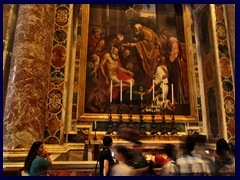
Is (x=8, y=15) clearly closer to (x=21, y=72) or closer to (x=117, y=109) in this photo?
(x=21, y=72)

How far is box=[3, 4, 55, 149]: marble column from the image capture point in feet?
14.3

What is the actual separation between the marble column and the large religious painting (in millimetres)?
1258

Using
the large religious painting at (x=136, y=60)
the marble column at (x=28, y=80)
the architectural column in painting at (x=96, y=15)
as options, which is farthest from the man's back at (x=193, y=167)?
the architectural column in painting at (x=96, y=15)

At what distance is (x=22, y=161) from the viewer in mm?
4062

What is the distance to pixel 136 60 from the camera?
638 centimetres

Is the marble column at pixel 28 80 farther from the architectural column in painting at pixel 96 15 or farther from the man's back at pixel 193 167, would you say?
the man's back at pixel 193 167

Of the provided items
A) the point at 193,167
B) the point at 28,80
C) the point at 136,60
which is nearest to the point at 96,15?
the point at 136,60

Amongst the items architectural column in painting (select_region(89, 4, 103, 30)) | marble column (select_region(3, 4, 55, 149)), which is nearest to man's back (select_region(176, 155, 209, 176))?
marble column (select_region(3, 4, 55, 149))

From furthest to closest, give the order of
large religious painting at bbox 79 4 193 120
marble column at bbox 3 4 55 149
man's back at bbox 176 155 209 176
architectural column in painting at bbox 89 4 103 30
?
architectural column in painting at bbox 89 4 103 30, large religious painting at bbox 79 4 193 120, marble column at bbox 3 4 55 149, man's back at bbox 176 155 209 176

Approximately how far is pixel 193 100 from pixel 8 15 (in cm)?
490

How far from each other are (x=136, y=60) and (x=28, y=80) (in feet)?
9.29

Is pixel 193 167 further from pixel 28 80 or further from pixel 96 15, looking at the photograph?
pixel 96 15

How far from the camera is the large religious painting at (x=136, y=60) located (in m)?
5.97

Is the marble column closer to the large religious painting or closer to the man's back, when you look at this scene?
the large religious painting
